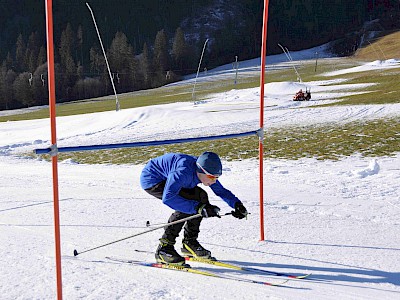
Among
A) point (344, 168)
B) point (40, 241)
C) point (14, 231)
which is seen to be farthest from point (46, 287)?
point (344, 168)

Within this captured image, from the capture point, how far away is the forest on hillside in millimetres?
91963

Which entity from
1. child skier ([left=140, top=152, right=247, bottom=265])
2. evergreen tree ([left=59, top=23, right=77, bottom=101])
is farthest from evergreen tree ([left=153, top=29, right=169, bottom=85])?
child skier ([left=140, top=152, right=247, bottom=265])

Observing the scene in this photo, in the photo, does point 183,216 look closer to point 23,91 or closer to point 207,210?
point 207,210

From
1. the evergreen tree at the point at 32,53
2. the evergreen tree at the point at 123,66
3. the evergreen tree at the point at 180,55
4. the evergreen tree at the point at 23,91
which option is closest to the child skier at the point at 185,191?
the evergreen tree at the point at 23,91

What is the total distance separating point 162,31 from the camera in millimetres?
101312

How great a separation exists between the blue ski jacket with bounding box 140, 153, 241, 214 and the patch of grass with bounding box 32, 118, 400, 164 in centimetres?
748

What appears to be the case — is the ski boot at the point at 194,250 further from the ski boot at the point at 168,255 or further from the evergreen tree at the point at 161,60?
the evergreen tree at the point at 161,60

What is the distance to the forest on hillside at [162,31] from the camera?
302 ft

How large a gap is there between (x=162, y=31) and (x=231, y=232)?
9852cm

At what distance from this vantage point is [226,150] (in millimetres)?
14531

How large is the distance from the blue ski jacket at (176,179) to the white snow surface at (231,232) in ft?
2.32

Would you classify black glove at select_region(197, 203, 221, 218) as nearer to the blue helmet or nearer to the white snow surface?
the blue helmet

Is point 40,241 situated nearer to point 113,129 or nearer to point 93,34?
point 113,129

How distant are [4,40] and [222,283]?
123088 mm
